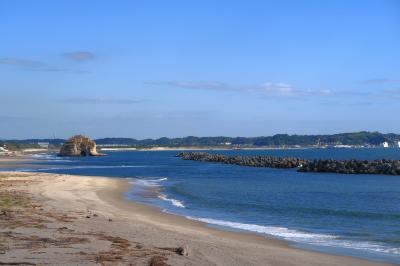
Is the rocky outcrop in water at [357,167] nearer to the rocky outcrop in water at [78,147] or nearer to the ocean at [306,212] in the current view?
the ocean at [306,212]

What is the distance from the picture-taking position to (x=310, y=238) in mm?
16812

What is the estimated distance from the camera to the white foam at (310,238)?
15.0 meters

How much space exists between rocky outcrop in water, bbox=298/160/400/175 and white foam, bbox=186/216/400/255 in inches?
1497

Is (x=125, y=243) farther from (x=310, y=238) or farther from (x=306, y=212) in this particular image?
(x=306, y=212)

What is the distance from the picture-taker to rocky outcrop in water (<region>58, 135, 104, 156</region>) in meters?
160

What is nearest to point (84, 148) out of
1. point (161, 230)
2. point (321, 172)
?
point (321, 172)

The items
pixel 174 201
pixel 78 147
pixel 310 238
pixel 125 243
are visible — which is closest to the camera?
pixel 125 243

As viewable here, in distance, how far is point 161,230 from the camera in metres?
17.1

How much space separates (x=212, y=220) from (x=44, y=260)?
10975 millimetres

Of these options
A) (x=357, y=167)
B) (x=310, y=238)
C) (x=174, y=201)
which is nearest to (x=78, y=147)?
(x=357, y=167)

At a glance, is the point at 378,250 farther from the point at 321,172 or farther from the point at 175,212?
the point at 321,172

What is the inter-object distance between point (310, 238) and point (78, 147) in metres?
150

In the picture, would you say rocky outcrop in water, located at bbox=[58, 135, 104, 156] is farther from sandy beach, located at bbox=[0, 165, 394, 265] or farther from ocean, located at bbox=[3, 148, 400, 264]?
sandy beach, located at bbox=[0, 165, 394, 265]

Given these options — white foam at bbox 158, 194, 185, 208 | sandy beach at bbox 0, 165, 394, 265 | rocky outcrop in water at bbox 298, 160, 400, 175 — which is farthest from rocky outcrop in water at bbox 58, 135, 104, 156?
sandy beach at bbox 0, 165, 394, 265
